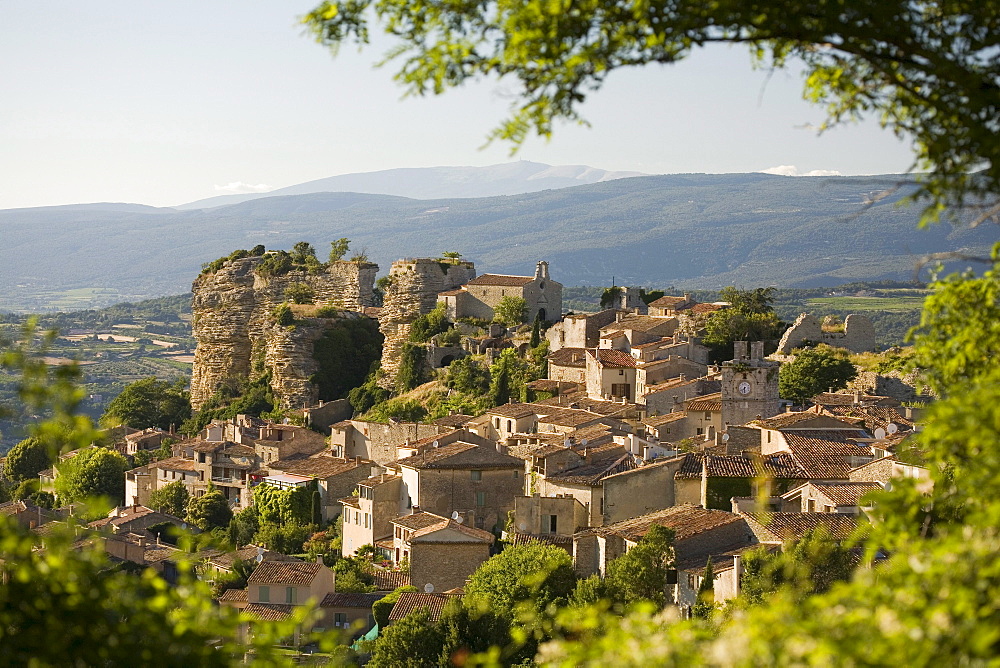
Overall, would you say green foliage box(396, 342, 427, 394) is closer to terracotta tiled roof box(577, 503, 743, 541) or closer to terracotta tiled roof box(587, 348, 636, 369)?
terracotta tiled roof box(587, 348, 636, 369)

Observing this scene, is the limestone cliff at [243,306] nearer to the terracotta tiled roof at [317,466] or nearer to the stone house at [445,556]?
the terracotta tiled roof at [317,466]

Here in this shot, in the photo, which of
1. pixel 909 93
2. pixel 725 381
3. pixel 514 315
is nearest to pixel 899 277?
pixel 514 315

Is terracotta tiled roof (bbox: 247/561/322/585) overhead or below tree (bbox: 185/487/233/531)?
overhead

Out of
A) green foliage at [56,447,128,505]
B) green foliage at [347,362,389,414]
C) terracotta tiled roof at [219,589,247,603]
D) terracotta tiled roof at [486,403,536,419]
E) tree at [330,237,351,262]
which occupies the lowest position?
green foliage at [56,447,128,505]

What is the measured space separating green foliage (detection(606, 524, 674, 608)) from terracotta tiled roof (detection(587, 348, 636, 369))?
18.8 metres

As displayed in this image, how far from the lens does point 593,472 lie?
30938 mm

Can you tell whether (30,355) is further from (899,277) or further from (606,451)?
(899,277)

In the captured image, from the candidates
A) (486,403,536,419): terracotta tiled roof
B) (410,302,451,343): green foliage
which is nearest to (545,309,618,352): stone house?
(410,302,451,343): green foliage

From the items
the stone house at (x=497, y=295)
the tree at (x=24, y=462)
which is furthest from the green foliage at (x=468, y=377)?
the tree at (x=24, y=462)

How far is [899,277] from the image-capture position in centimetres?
18262

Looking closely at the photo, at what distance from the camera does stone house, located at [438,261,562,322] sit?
52.9 metres

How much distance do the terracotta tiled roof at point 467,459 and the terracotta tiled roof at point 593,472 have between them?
2629 millimetres

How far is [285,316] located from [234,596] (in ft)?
81.4

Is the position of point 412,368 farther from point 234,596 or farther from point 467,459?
point 234,596
